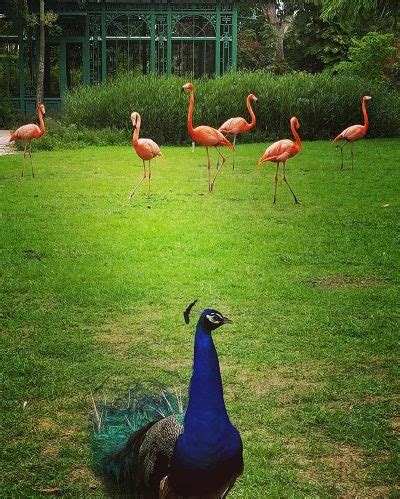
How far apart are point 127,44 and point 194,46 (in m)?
1.96

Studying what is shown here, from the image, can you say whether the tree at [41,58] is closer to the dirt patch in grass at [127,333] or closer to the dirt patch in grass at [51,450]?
the dirt patch in grass at [127,333]

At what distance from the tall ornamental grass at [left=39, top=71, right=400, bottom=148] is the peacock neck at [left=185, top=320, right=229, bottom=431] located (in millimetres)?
14133

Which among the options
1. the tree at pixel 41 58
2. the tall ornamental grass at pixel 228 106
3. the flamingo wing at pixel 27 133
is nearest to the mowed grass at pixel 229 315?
the flamingo wing at pixel 27 133

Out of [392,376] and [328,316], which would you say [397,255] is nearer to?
[328,316]

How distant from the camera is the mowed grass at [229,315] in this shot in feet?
11.5

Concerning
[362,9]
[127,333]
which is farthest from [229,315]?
[362,9]

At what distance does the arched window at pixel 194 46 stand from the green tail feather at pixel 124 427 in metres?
19.2

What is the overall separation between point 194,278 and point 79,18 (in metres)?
16.8

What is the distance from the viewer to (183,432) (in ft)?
8.02

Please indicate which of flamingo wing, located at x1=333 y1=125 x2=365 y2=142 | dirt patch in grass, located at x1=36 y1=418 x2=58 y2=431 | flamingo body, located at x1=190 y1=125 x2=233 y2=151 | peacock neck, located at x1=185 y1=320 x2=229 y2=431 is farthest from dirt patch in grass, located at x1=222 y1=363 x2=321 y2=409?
flamingo wing, located at x1=333 y1=125 x2=365 y2=142

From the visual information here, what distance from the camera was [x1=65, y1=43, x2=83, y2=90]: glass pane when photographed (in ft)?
72.0

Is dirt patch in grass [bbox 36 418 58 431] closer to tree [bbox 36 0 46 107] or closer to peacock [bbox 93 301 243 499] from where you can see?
peacock [bbox 93 301 243 499]

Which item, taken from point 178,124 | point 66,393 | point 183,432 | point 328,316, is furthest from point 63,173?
point 183,432

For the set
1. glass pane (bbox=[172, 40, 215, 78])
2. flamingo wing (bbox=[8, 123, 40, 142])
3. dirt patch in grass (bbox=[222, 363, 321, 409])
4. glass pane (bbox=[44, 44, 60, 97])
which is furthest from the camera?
glass pane (bbox=[44, 44, 60, 97])
